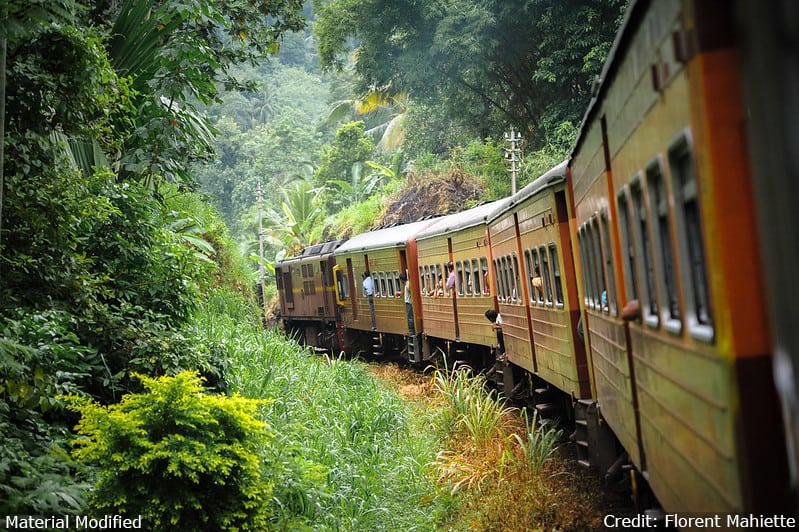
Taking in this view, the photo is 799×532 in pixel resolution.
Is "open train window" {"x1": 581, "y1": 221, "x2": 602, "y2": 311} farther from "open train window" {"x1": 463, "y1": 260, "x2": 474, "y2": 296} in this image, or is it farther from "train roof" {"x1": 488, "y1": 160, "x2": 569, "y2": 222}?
"open train window" {"x1": 463, "y1": 260, "x2": 474, "y2": 296}

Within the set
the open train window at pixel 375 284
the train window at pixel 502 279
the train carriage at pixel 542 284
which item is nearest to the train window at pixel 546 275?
the train carriage at pixel 542 284

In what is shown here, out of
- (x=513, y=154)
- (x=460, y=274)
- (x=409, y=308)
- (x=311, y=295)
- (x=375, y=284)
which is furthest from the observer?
(x=513, y=154)

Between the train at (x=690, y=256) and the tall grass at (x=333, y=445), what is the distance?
77.6 inches

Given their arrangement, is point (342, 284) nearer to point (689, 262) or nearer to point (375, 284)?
point (375, 284)

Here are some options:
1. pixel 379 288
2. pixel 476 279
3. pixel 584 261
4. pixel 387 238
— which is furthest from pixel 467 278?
pixel 584 261

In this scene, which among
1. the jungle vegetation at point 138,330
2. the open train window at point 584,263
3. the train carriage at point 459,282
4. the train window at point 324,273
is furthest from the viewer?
the train window at point 324,273

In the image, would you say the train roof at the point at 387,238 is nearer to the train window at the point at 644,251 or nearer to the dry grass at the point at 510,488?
the dry grass at the point at 510,488

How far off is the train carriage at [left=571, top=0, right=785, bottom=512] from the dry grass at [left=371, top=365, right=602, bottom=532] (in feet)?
7.75

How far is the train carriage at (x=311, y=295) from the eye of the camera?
2472 cm

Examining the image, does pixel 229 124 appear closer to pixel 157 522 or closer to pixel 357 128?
pixel 357 128

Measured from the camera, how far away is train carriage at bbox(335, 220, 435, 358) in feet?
62.6

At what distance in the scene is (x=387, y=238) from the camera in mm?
20766

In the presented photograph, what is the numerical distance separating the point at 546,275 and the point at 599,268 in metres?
3.06

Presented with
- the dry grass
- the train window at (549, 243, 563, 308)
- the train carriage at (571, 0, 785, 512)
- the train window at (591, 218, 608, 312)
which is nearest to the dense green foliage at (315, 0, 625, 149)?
the train window at (549, 243, 563, 308)
